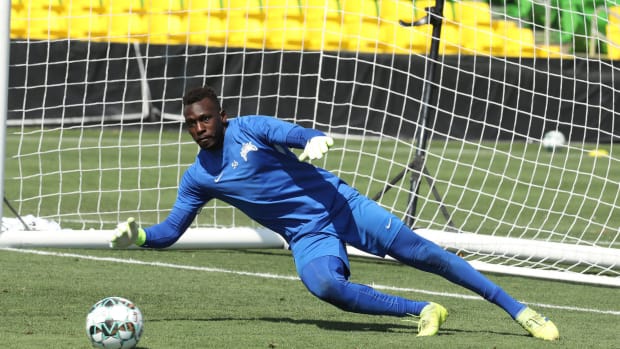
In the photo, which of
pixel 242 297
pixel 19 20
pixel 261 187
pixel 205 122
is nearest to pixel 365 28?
pixel 19 20

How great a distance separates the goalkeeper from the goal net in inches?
92.7

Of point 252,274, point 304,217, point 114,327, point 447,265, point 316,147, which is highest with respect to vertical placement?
point 316,147

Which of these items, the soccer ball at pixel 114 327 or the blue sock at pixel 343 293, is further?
the blue sock at pixel 343 293

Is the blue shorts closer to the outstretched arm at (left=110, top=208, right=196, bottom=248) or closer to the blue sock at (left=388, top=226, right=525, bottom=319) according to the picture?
the blue sock at (left=388, top=226, right=525, bottom=319)

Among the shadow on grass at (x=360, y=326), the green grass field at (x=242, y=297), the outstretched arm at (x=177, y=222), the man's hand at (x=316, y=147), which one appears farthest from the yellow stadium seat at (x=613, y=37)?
the man's hand at (x=316, y=147)

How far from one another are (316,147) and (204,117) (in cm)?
81

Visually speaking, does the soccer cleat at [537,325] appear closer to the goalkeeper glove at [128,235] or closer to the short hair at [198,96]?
the short hair at [198,96]

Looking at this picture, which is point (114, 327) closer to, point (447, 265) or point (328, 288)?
point (328, 288)

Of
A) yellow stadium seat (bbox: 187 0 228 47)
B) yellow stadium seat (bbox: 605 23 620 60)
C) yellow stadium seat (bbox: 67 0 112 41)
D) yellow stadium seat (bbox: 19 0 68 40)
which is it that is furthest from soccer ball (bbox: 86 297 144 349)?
yellow stadium seat (bbox: 605 23 620 60)

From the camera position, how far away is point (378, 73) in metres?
19.1

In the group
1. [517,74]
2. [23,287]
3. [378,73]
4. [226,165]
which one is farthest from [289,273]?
[378,73]

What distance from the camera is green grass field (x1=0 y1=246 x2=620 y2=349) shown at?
6.43 meters

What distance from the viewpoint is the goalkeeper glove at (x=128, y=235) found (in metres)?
6.60

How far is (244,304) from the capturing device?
7.76m
